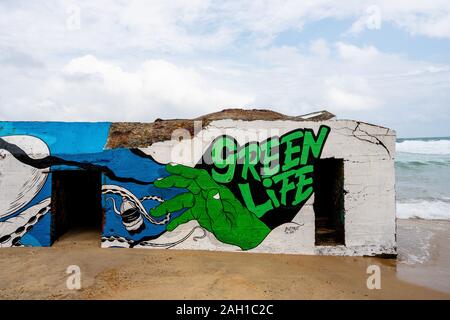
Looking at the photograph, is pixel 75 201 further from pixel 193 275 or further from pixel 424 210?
pixel 424 210

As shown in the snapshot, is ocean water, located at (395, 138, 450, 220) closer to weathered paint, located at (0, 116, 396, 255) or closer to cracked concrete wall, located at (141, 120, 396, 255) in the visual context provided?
cracked concrete wall, located at (141, 120, 396, 255)

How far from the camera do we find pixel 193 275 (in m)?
6.05

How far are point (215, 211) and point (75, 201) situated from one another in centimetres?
455

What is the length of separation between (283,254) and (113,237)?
12.3 ft

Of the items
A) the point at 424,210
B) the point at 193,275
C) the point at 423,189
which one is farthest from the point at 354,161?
the point at 423,189

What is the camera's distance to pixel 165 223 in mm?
7441

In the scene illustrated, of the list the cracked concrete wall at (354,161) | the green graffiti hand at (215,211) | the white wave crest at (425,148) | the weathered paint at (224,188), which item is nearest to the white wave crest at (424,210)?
the cracked concrete wall at (354,161)

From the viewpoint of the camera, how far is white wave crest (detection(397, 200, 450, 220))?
14485 mm

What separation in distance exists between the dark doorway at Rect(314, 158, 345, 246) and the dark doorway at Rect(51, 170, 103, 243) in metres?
5.89

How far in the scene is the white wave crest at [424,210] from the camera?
14.5 m

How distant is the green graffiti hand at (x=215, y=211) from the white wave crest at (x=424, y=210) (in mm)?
9736

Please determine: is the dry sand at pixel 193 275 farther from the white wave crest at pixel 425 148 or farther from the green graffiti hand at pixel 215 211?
the white wave crest at pixel 425 148
